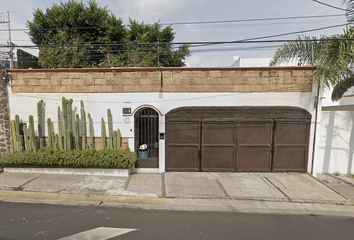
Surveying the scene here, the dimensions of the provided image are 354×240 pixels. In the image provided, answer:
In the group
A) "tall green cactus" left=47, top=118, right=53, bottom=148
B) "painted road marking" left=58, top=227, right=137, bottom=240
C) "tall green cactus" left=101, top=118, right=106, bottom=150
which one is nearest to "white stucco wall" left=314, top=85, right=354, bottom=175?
"painted road marking" left=58, top=227, right=137, bottom=240

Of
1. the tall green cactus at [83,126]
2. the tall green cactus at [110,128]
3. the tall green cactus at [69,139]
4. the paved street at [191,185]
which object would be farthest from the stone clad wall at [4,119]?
the tall green cactus at [110,128]

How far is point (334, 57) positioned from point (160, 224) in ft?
22.5

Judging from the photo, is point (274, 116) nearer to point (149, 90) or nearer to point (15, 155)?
point (149, 90)

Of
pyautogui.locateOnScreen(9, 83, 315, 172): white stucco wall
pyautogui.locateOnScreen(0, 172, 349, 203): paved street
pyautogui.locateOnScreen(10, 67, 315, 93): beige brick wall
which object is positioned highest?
pyautogui.locateOnScreen(10, 67, 315, 93): beige brick wall

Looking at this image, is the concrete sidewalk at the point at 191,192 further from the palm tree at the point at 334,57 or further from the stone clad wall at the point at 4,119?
the palm tree at the point at 334,57

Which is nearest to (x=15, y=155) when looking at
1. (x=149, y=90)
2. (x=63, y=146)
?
(x=63, y=146)

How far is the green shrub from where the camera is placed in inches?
241

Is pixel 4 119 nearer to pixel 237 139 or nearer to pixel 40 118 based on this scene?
pixel 40 118

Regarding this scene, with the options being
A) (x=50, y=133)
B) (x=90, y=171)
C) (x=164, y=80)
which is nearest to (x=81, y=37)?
(x=50, y=133)

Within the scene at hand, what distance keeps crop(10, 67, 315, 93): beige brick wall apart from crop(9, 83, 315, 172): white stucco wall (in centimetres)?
18

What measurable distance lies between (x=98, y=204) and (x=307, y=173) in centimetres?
697

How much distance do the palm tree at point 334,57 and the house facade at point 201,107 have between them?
2.04 ft

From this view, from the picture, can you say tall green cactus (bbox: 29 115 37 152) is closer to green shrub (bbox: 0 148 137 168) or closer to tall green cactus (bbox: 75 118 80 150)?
green shrub (bbox: 0 148 137 168)

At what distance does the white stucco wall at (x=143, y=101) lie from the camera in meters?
6.57
